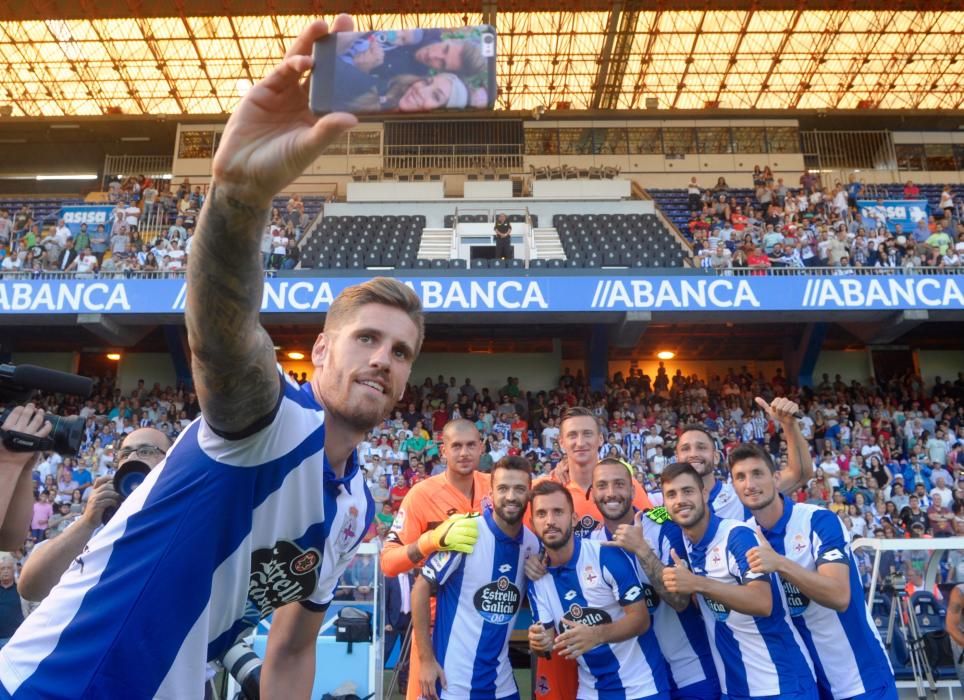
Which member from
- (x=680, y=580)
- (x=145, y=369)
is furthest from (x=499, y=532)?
(x=145, y=369)

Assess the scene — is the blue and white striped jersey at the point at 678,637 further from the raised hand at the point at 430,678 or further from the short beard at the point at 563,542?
the raised hand at the point at 430,678

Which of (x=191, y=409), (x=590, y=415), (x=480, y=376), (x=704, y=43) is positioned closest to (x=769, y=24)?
(x=704, y=43)

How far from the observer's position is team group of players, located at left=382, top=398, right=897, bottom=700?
356 centimetres

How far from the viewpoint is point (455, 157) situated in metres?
27.2

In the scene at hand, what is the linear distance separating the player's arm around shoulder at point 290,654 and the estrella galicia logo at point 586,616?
199 cm

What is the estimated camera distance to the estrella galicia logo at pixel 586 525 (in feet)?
15.1

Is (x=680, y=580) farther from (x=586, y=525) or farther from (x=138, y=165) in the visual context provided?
(x=138, y=165)

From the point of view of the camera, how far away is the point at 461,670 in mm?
3891

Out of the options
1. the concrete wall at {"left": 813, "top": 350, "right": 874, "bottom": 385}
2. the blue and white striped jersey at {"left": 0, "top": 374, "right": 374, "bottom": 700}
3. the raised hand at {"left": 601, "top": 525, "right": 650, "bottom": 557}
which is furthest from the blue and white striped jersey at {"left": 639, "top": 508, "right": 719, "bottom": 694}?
the concrete wall at {"left": 813, "top": 350, "right": 874, "bottom": 385}

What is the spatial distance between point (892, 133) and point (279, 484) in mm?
33960

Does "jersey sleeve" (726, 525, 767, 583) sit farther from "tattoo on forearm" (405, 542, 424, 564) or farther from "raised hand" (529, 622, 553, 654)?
"tattoo on forearm" (405, 542, 424, 564)

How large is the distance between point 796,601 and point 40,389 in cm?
Result: 369

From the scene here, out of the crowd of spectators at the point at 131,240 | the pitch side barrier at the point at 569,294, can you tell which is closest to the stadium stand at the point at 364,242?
the crowd of spectators at the point at 131,240

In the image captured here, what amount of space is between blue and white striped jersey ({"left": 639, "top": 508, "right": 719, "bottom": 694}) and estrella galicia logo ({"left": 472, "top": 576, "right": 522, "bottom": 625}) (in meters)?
0.79
